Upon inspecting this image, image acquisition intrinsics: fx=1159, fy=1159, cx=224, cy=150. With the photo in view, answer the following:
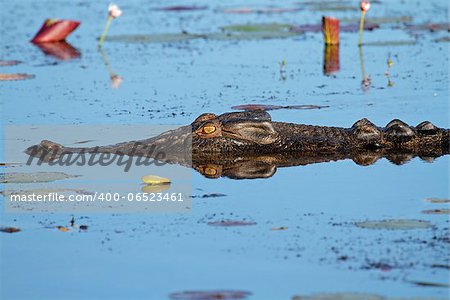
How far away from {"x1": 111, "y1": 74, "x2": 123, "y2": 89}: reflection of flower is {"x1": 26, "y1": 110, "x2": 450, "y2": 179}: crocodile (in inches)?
168

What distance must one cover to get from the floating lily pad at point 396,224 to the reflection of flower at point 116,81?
695cm

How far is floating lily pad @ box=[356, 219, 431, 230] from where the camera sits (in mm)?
7113

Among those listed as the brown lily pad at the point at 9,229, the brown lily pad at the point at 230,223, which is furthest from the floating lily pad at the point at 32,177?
the brown lily pad at the point at 230,223

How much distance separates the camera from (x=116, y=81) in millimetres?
14219

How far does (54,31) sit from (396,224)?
37.7ft

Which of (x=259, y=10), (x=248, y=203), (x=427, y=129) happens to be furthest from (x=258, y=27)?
(x=248, y=203)

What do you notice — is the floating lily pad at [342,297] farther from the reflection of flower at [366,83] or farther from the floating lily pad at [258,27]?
the floating lily pad at [258,27]

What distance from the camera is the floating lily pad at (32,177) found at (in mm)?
8625

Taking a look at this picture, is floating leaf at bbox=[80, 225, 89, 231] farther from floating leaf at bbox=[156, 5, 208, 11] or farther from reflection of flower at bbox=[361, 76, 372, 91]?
floating leaf at bbox=[156, 5, 208, 11]

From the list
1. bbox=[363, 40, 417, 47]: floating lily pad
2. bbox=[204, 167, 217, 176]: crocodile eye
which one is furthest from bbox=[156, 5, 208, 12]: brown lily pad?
bbox=[204, 167, 217, 176]: crocodile eye

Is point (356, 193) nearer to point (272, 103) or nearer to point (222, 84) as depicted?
point (272, 103)

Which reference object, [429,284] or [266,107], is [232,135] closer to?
[266,107]

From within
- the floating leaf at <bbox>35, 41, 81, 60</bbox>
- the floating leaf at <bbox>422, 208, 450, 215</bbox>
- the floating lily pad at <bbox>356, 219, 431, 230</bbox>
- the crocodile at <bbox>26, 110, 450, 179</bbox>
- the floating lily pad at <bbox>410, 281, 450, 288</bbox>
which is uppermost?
the floating leaf at <bbox>35, 41, 81, 60</bbox>

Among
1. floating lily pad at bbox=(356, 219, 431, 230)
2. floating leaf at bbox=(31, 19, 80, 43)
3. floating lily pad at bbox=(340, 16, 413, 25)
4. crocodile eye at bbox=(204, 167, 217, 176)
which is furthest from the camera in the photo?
floating lily pad at bbox=(340, 16, 413, 25)
